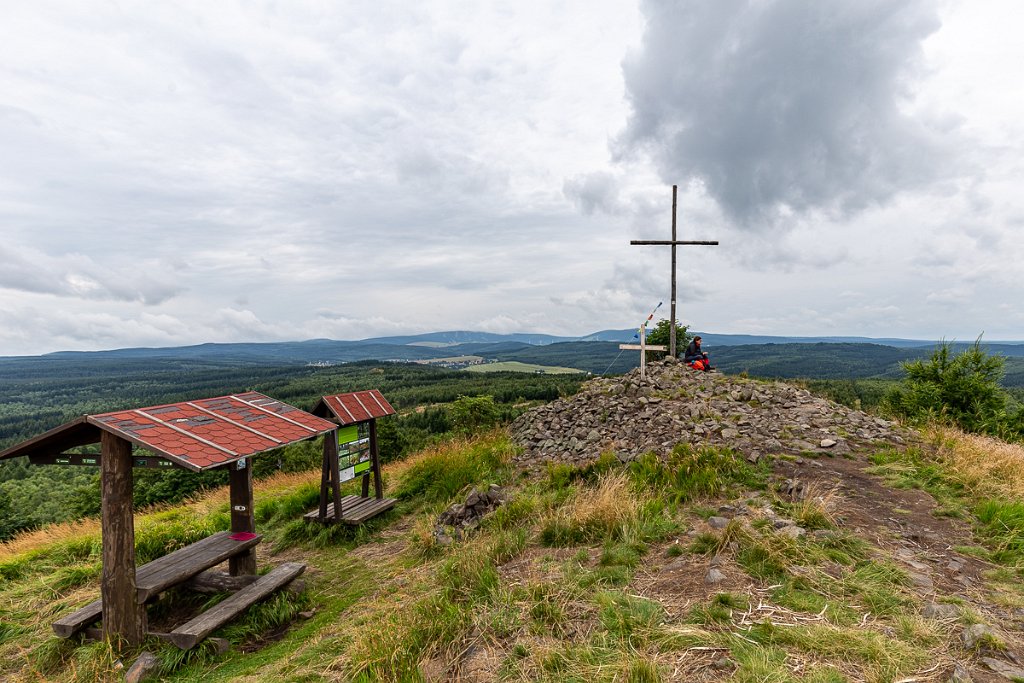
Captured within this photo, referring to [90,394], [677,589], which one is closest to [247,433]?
[677,589]

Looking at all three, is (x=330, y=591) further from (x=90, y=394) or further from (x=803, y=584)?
(x=90, y=394)

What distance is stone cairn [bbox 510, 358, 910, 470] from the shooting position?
931 centimetres

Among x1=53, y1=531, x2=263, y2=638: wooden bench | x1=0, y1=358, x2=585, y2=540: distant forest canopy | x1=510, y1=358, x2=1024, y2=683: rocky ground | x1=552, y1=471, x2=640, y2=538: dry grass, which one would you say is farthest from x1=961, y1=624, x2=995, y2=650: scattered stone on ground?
x1=0, y1=358, x2=585, y2=540: distant forest canopy

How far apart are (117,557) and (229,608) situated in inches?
57.2

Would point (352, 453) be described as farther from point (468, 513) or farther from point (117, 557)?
point (117, 557)

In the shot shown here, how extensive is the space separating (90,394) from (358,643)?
23798 cm

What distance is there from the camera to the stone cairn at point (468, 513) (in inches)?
309

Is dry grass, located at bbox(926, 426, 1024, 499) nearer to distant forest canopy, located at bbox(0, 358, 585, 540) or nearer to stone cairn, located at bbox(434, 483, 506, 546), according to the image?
stone cairn, located at bbox(434, 483, 506, 546)

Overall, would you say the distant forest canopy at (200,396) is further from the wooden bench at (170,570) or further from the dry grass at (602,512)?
the dry grass at (602,512)

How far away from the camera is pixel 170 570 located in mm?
6109

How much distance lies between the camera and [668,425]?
10438 millimetres

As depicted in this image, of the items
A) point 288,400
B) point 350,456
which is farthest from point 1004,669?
point 288,400

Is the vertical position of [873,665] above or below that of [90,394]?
above

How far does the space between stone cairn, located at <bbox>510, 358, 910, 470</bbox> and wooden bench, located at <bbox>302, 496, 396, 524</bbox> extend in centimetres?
331
